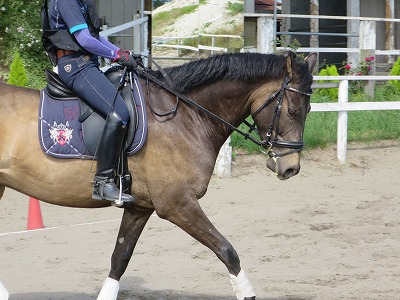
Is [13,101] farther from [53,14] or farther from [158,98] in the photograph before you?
[158,98]

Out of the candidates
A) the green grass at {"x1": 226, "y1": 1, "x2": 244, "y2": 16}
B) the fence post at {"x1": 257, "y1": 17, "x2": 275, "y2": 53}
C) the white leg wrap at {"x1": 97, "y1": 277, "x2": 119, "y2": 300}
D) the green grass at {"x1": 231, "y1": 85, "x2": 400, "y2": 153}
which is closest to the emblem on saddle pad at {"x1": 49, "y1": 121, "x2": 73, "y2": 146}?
the white leg wrap at {"x1": 97, "y1": 277, "x2": 119, "y2": 300}

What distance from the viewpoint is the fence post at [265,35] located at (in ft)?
46.1

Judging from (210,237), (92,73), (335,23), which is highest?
(335,23)

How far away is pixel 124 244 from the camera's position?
633cm

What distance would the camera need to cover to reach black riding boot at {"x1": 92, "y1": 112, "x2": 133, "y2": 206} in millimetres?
5773

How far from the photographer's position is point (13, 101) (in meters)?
6.01

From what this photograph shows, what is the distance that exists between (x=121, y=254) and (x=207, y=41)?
25.8ft

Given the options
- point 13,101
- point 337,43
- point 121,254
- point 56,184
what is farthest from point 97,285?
point 337,43

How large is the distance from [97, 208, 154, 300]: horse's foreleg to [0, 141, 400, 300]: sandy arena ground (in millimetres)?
608

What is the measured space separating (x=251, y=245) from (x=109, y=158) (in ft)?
10.1

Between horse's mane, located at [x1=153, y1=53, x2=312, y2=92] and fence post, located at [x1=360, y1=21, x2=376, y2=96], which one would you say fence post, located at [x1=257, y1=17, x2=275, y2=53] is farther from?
horse's mane, located at [x1=153, y1=53, x2=312, y2=92]

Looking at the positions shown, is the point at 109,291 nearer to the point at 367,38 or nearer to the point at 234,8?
the point at 234,8

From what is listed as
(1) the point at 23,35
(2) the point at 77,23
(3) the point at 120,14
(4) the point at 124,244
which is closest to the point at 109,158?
(4) the point at 124,244

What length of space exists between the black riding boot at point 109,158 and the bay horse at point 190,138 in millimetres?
142
